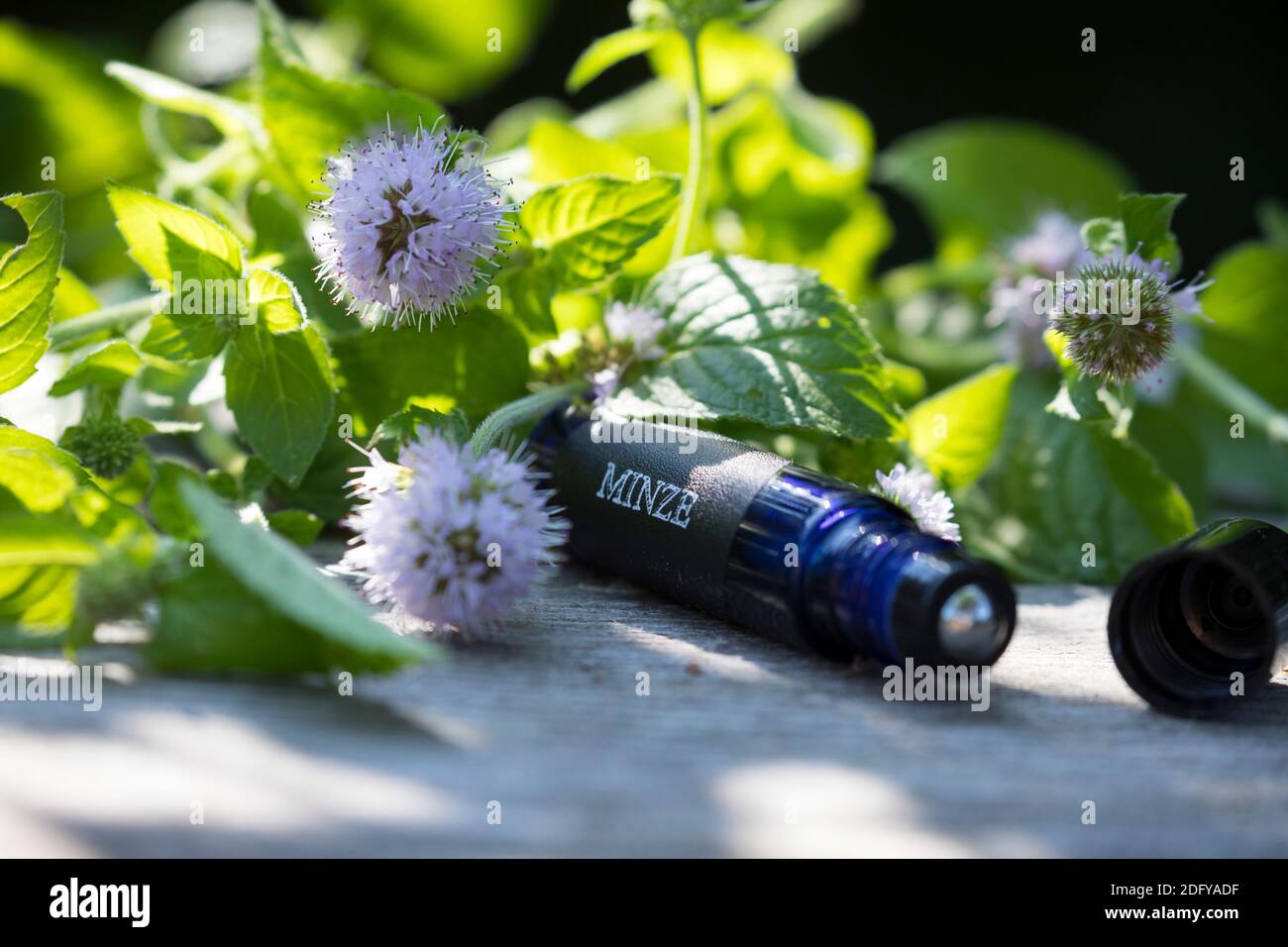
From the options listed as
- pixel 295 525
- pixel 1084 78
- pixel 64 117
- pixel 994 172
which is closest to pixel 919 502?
pixel 295 525

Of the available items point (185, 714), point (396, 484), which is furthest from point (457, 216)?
point (185, 714)

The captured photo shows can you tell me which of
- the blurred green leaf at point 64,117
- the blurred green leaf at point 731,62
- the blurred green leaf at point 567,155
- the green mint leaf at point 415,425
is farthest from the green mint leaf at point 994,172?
the blurred green leaf at point 64,117

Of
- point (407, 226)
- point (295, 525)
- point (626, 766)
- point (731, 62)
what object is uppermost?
point (731, 62)

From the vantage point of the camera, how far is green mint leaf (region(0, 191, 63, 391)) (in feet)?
1.64

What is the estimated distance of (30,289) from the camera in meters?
0.50

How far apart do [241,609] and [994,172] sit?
669 millimetres

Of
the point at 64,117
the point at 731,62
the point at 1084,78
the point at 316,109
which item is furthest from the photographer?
the point at 1084,78

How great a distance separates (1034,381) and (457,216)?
391mm

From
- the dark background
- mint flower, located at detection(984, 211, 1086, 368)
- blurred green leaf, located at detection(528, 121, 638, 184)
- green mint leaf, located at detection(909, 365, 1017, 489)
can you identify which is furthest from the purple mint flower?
the dark background

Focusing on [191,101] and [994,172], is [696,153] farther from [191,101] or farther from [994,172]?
[994,172]

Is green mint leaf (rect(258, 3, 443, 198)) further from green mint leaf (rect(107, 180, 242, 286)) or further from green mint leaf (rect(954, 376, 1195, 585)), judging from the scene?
green mint leaf (rect(954, 376, 1195, 585))

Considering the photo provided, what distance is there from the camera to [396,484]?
0.48 m
